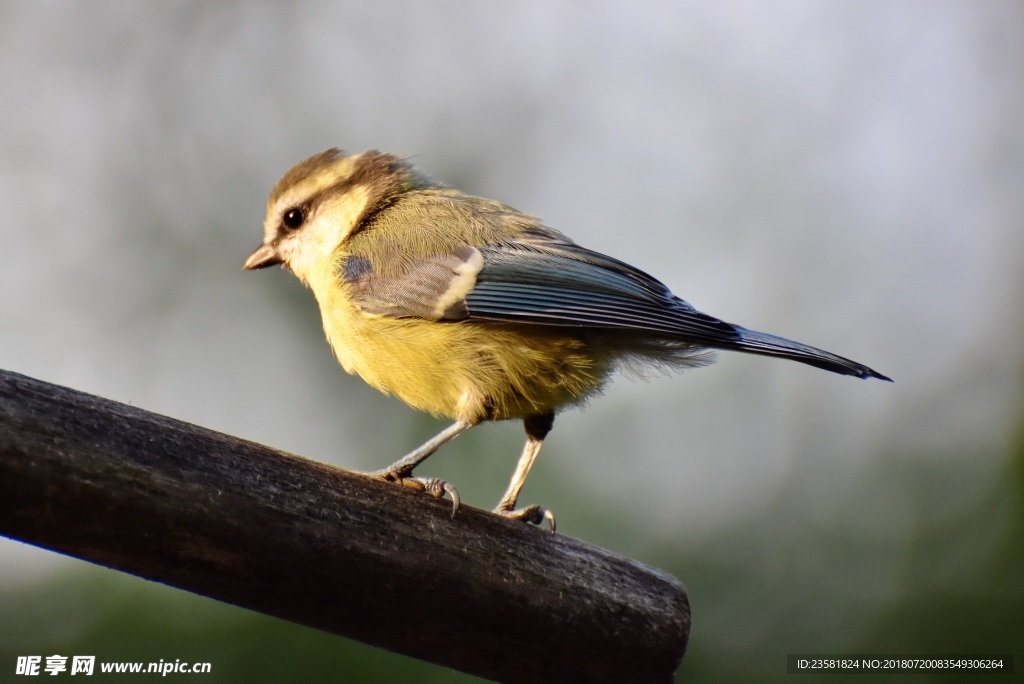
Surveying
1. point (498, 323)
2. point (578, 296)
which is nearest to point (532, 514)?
point (498, 323)

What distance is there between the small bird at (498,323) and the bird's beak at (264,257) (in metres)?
0.39

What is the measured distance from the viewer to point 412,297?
3115 mm

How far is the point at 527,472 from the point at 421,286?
0.76 meters

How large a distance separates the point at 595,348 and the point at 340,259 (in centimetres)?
104

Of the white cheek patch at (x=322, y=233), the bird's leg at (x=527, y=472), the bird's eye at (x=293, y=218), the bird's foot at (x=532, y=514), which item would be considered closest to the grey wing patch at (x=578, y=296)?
the bird's leg at (x=527, y=472)

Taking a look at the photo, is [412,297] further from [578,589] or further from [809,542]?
[809,542]

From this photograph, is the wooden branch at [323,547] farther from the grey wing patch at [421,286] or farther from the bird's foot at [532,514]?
the grey wing patch at [421,286]

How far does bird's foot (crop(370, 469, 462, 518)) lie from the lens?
7.93 feet

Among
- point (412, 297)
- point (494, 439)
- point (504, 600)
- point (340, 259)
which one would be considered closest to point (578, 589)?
point (504, 600)

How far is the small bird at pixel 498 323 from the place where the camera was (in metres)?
2.96

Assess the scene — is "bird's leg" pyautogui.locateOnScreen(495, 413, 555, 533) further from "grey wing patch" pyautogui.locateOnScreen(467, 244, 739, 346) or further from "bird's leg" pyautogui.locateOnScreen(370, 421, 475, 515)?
"grey wing patch" pyautogui.locateOnScreen(467, 244, 739, 346)

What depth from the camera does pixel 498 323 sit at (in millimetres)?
3012

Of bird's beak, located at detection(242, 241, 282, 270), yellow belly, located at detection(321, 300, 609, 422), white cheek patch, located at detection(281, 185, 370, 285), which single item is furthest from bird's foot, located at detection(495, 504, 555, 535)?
bird's beak, located at detection(242, 241, 282, 270)

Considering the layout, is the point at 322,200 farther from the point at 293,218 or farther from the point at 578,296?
the point at 578,296
